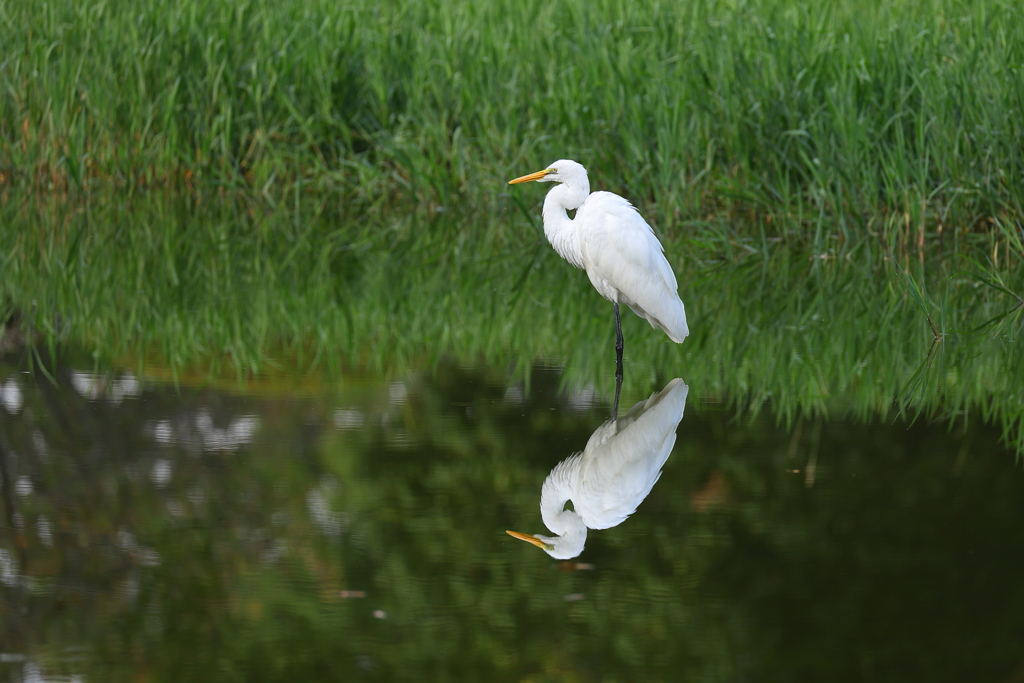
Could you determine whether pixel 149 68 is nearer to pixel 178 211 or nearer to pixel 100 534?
pixel 178 211

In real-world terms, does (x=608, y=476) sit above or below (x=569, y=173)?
below

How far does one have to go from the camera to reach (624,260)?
600 centimetres

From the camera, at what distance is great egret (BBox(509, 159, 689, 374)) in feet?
19.6

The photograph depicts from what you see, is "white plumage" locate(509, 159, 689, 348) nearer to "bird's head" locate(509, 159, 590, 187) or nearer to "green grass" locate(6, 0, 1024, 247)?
"bird's head" locate(509, 159, 590, 187)

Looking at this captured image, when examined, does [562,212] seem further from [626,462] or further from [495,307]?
[626,462]

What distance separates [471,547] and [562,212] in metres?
3.02

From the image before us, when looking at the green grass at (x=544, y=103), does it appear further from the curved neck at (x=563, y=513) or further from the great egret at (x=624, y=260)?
the curved neck at (x=563, y=513)

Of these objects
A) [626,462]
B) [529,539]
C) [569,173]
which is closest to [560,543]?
[529,539]

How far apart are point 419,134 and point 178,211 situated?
188 centimetres

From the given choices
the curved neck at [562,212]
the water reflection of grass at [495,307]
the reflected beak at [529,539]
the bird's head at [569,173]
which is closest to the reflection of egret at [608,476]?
the reflected beak at [529,539]

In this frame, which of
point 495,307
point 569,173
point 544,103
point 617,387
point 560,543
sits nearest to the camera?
point 560,543

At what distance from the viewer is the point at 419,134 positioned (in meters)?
10.7

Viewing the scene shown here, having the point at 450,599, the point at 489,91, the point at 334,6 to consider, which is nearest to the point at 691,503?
the point at 450,599

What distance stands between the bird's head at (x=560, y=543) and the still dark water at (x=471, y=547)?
37mm
